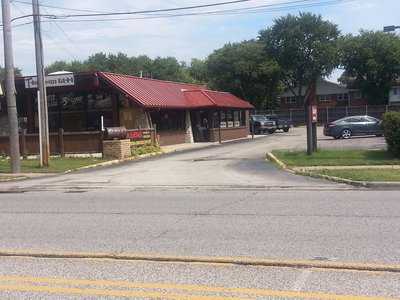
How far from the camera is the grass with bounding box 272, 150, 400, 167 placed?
20.8 metres

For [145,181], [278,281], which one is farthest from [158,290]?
[145,181]

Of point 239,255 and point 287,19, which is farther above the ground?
point 287,19

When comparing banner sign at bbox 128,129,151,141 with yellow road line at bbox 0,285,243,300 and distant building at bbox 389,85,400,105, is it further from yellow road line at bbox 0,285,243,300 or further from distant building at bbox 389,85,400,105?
distant building at bbox 389,85,400,105

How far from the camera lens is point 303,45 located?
9112 centimetres

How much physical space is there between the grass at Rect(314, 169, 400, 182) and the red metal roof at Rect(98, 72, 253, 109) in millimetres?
16648

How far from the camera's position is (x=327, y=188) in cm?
1566

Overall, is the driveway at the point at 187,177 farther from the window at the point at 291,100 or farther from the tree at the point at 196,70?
the tree at the point at 196,70

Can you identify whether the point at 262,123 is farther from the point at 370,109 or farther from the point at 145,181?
the point at 145,181

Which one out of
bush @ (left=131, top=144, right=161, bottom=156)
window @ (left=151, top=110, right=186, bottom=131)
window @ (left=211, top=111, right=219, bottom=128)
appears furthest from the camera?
window @ (left=211, top=111, right=219, bottom=128)

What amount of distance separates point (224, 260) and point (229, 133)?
1558 inches

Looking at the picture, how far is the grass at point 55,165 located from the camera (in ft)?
78.4

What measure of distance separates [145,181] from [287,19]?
7736cm

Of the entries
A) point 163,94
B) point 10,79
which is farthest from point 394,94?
point 10,79

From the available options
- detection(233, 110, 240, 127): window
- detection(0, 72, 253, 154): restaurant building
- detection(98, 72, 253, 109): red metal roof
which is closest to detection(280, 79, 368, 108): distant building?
detection(233, 110, 240, 127): window
